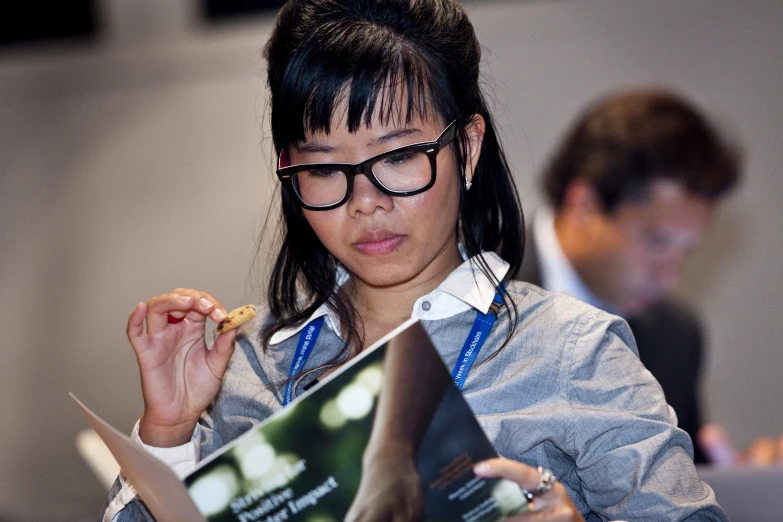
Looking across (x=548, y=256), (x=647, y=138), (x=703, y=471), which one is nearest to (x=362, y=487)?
(x=703, y=471)

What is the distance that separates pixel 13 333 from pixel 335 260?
121 inches

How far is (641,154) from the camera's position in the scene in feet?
9.60

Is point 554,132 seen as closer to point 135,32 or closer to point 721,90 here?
point 721,90

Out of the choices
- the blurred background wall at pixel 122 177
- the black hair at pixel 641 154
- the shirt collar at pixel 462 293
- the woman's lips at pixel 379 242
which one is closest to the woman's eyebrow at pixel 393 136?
the woman's lips at pixel 379 242

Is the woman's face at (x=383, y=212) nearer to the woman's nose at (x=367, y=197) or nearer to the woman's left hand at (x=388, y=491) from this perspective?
the woman's nose at (x=367, y=197)

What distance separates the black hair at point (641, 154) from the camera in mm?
2854

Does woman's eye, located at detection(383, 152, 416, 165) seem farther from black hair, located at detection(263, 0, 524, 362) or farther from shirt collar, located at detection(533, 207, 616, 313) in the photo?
shirt collar, located at detection(533, 207, 616, 313)

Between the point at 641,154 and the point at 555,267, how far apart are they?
1.54 ft

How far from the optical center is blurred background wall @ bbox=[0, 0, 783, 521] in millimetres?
3744

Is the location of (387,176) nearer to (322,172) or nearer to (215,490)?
(322,172)

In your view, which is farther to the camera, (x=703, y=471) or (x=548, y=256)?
(x=548, y=256)

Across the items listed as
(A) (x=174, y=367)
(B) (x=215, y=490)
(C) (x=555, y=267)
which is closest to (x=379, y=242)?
(A) (x=174, y=367)

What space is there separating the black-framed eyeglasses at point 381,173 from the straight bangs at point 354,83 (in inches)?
2.0

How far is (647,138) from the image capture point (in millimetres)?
2979
